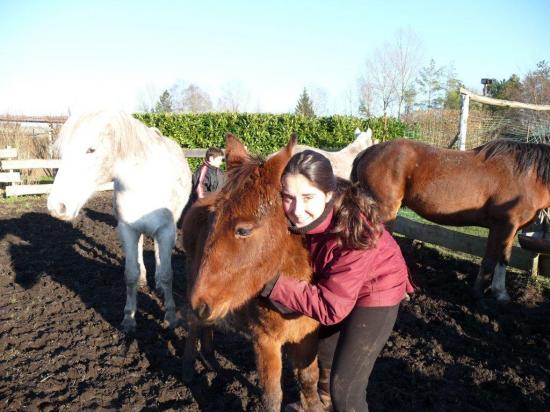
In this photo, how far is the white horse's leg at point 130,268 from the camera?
4.52 meters

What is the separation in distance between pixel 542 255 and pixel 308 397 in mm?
4760

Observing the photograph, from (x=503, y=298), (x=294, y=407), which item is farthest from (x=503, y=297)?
(x=294, y=407)

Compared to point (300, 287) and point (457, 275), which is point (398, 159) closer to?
point (457, 275)

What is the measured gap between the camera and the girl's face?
2047 millimetres

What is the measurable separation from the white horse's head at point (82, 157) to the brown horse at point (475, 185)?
3.73 m

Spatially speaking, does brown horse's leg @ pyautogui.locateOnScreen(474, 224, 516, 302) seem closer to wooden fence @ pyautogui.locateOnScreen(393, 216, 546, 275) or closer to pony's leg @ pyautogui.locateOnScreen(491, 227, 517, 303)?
pony's leg @ pyautogui.locateOnScreen(491, 227, 517, 303)

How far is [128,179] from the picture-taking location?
4406mm

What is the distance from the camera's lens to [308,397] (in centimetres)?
288

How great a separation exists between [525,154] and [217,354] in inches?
186

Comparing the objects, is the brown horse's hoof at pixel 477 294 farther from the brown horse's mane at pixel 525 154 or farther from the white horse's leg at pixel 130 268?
the white horse's leg at pixel 130 268

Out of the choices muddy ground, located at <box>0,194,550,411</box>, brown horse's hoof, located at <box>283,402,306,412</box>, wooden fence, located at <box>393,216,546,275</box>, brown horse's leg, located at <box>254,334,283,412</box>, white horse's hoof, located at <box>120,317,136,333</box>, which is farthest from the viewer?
wooden fence, located at <box>393,216,546,275</box>

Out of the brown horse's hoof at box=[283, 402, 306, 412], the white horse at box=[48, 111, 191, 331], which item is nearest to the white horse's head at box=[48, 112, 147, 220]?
the white horse at box=[48, 111, 191, 331]

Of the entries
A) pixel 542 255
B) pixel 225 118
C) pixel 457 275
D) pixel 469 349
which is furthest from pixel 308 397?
pixel 225 118

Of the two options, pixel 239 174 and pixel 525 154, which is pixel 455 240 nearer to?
pixel 525 154
